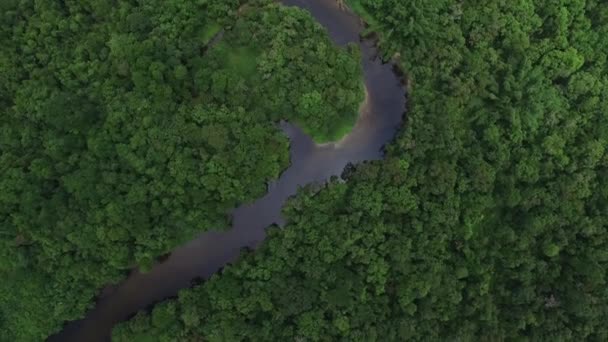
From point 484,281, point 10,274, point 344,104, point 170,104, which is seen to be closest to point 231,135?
point 170,104

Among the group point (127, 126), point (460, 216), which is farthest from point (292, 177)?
point (460, 216)

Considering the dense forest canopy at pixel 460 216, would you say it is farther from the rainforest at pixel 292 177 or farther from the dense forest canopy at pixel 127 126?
the dense forest canopy at pixel 127 126

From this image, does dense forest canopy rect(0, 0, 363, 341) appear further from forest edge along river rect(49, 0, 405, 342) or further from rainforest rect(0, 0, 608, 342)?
forest edge along river rect(49, 0, 405, 342)

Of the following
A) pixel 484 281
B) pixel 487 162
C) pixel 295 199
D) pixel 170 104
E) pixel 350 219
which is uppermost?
pixel 170 104

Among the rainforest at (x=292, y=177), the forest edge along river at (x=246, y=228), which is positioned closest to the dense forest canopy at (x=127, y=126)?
the rainforest at (x=292, y=177)

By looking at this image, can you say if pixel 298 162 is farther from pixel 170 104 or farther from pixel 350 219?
pixel 170 104
